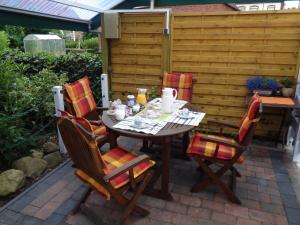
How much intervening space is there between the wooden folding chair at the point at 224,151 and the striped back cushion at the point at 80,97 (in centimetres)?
151

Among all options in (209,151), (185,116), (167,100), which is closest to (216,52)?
(167,100)

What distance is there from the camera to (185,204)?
98.7 inches

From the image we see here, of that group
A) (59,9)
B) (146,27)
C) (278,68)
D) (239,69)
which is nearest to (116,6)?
(146,27)

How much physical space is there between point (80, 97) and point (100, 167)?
163 cm

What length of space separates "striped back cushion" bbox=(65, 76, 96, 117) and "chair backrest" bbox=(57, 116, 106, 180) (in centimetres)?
122

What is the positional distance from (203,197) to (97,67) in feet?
12.8

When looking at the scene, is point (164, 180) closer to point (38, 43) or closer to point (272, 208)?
point (272, 208)

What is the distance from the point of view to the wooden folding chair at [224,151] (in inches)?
93.6

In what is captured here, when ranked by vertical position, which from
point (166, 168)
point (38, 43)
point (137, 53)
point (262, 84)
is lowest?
point (166, 168)

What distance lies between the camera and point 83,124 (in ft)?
6.38

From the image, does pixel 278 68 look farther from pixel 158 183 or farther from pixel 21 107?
pixel 21 107

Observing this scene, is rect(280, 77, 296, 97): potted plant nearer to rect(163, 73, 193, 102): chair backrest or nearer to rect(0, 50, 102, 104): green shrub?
rect(163, 73, 193, 102): chair backrest

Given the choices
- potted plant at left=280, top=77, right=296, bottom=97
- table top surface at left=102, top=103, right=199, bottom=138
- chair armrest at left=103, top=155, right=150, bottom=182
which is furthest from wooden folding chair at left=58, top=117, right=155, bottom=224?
potted plant at left=280, top=77, right=296, bottom=97

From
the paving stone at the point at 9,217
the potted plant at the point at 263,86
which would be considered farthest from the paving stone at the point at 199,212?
the potted plant at the point at 263,86
